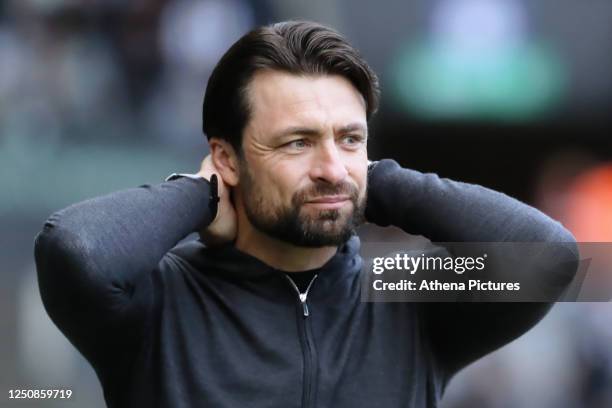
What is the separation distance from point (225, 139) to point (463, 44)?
17.0 feet

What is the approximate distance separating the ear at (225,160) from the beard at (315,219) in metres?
0.13

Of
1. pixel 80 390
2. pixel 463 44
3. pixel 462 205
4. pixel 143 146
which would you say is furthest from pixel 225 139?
pixel 463 44

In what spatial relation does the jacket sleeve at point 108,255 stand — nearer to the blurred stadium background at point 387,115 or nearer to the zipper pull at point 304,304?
the zipper pull at point 304,304

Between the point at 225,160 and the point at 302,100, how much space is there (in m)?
0.25

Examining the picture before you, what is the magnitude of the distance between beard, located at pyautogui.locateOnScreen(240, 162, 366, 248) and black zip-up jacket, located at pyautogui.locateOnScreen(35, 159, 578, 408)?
11 centimetres

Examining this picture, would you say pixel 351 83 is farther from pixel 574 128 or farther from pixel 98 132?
pixel 574 128

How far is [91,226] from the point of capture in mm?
2248

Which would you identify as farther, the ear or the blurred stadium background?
the blurred stadium background

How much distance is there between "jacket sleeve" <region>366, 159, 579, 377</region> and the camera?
242cm

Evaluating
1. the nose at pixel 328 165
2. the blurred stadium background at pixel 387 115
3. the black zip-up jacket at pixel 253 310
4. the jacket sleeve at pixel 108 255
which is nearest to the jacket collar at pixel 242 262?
the black zip-up jacket at pixel 253 310

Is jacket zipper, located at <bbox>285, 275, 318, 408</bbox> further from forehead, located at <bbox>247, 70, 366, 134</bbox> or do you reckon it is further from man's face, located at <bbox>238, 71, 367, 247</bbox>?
forehead, located at <bbox>247, 70, 366, 134</bbox>

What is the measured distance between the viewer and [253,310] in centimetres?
241

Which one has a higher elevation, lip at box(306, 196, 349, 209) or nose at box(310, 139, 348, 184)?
nose at box(310, 139, 348, 184)

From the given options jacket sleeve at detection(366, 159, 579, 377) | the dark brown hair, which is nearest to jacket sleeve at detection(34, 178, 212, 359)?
the dark brown hair
